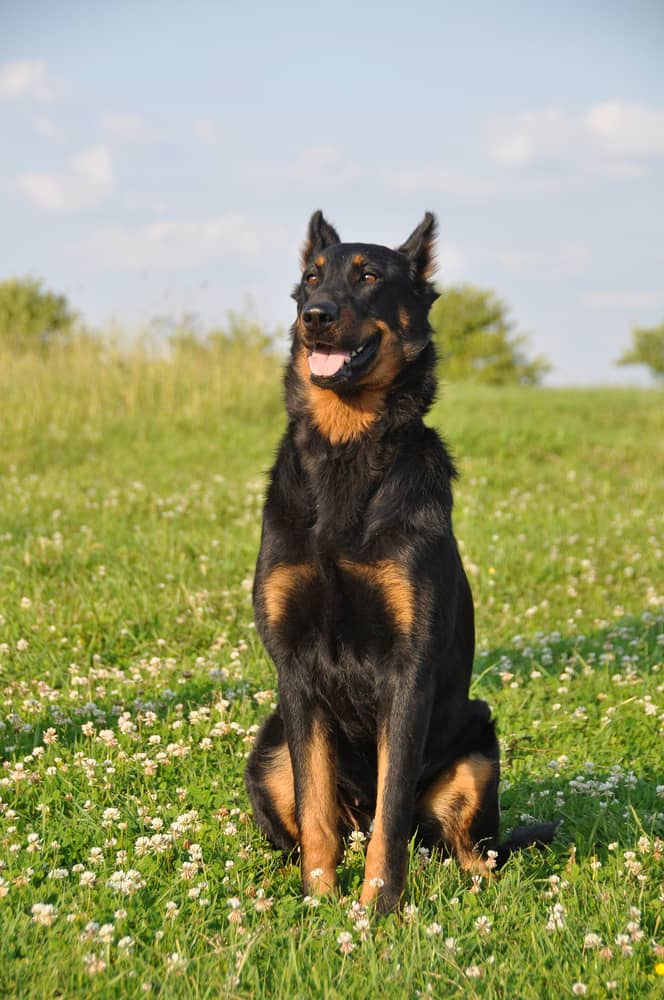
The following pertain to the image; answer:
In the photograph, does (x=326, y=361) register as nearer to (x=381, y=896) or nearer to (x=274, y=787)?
(x=274, y=787)

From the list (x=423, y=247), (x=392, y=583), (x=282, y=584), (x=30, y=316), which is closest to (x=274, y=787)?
(x=282, y=584)

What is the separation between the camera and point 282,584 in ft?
13.3

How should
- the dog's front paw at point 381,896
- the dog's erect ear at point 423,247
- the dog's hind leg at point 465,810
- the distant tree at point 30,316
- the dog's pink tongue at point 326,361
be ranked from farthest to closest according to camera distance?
the distant tree at point 30,316, the dog's erect ear at point 423,247, the dog's pink tongue at point 326,361, the dog's hind leg at point 465,810, the dog's front paw at point 381,896

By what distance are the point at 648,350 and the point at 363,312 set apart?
5869 centimetres

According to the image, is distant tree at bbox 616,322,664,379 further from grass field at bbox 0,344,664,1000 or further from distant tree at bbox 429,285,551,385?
grass field at bbox 0,344,664,1000

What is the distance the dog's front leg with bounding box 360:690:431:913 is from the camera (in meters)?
3.70

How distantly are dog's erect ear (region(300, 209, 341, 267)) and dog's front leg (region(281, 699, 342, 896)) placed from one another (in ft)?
7.54

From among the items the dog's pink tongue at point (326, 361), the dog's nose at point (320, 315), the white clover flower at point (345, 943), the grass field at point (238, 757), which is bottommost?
the grass field at point (238, 757)

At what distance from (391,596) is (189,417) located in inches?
497

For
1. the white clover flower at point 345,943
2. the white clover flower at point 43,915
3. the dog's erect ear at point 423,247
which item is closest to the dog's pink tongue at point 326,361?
the dog's erect ear at point 423,247

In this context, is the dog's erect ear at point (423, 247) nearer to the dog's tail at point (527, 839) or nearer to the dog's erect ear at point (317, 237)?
the dog's erect ear at point (317, 237)

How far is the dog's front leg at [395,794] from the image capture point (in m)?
3.70

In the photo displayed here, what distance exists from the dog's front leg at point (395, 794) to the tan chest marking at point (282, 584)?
59 centimetres

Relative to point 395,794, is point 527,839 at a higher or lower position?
lower
